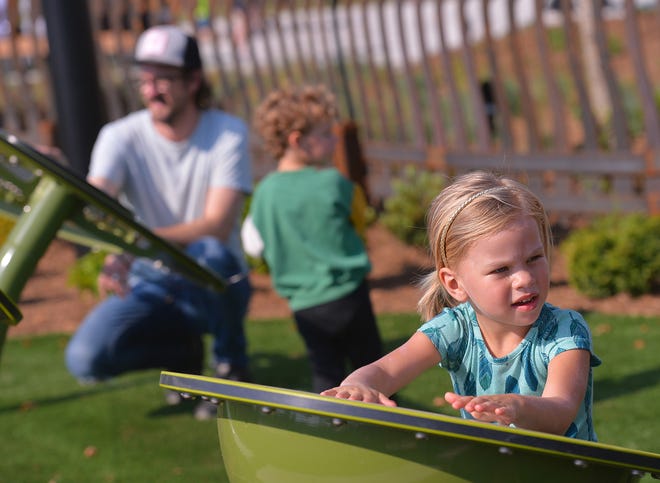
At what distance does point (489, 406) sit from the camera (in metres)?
1.85

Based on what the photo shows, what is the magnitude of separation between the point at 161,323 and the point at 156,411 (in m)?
0.54

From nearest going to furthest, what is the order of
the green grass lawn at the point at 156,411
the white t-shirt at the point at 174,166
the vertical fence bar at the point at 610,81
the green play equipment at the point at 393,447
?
the green play equipment at the point at 393,447, the green grass lawn at the point at 156,411, the white t-shirt at the point at 174,166, the vertical fence bar at the point at 610,81

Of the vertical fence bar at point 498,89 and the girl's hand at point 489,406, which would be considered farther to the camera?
the vertical fence bar at point 498,89

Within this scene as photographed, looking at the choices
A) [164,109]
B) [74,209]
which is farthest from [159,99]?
[74,209]

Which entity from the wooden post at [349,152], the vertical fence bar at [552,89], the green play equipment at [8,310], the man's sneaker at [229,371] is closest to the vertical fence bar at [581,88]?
the vertical fence bar at [552,89]

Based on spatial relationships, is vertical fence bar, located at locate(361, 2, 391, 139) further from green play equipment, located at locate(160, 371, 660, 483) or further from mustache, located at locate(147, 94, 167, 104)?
green play equipment, located at locate(160, 371, 660, 483)

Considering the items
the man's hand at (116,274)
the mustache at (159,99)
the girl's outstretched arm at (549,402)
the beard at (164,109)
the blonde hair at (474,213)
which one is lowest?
the man's hand at (116,274)

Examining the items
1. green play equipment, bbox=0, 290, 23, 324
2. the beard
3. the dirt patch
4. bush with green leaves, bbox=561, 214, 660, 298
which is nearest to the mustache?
the beard

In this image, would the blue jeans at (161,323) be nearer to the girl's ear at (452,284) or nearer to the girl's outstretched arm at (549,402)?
the girl's ear at (452,284)

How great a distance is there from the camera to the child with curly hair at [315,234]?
430 centimetres

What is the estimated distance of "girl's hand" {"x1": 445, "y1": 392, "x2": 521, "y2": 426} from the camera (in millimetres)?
1828

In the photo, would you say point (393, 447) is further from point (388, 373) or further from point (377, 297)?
point (377, 297)

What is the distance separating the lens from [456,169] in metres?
8.20

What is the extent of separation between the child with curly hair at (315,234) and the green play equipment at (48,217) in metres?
0.92
